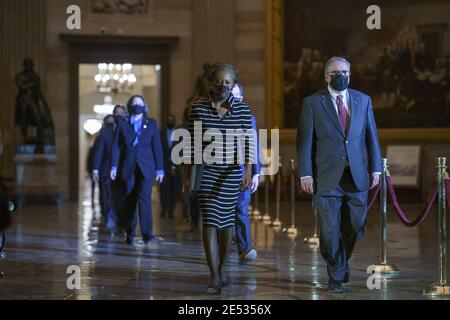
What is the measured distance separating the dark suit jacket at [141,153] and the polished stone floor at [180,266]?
38.9 inches

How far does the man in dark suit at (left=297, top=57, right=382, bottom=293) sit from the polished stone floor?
427mm

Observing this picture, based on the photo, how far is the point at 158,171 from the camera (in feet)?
38.7

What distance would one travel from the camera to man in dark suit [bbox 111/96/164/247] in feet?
38.3

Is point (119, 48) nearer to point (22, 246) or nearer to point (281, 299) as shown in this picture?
point (22, 246)

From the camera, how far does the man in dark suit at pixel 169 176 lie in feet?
53.2

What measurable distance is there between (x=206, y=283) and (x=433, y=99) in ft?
47.2

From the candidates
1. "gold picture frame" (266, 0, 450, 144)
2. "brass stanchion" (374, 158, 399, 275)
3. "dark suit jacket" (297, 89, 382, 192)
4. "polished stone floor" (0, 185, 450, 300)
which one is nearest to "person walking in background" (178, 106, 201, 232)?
"polished stone floor" (0, 185, 450, 300)

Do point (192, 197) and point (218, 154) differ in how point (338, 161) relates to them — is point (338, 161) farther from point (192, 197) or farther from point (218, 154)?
point (192, 197)

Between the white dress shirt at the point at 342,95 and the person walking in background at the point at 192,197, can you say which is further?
the white dress shirt at the point at 342,95

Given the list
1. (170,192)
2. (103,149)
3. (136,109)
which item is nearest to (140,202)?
(136,109)

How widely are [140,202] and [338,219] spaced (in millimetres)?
4257

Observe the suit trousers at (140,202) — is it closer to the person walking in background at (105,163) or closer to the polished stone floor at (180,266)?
the polished stone floor at (180,266)

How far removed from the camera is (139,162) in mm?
11711

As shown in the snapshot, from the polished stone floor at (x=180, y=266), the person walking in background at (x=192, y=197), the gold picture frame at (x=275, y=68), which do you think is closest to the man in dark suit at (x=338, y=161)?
the polished stone floor at (x=180, y=266)
